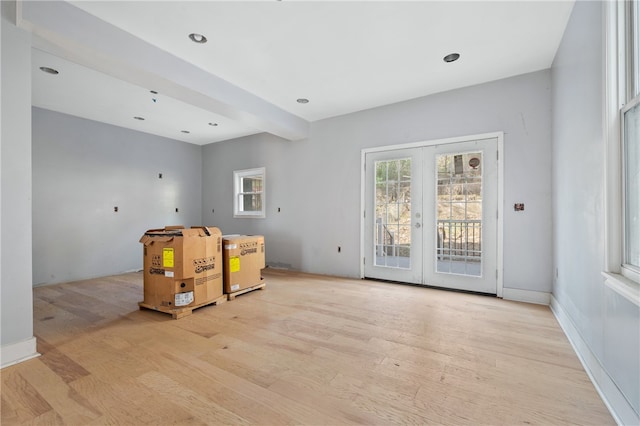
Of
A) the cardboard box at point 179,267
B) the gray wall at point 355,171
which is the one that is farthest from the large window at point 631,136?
the cardboard box at point 179,267

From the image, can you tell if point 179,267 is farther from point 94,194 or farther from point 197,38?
point 94,194

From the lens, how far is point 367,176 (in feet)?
15.4

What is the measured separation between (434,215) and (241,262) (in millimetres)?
2828

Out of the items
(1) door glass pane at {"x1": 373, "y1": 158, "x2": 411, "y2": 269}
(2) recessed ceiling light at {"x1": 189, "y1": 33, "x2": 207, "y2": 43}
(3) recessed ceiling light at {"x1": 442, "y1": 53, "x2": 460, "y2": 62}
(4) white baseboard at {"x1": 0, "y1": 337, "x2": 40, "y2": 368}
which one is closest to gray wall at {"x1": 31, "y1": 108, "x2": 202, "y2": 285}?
(4) white baseboard at {"x1": 0, "y1": 337, "x2": 40, "y2": 368}

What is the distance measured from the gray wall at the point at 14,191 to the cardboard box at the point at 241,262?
1.83 m

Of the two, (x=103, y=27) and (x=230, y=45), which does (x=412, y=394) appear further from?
(x=103, y=27)

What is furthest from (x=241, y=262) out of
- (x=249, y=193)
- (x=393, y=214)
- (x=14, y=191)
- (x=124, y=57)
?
(x=249, y=193)

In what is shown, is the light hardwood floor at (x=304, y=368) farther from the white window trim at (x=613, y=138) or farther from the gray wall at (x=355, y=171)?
the gray wall at (x=355, y=171)

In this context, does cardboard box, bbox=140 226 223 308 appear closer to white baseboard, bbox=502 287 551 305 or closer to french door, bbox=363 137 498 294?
french door, bbox=363 137 498 294

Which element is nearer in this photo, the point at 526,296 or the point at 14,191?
the point at 14,191

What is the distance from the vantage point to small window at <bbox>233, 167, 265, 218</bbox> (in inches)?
239

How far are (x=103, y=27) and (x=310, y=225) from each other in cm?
381

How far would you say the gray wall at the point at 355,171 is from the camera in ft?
11.3

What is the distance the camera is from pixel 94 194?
16.8ft
